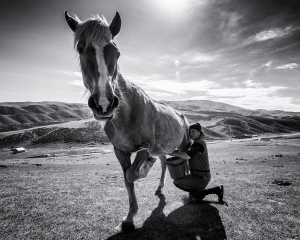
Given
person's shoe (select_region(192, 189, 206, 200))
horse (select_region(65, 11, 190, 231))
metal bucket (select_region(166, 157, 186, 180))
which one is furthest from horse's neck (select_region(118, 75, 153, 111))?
person's shoe (select_region(192, 189, 206, 200))

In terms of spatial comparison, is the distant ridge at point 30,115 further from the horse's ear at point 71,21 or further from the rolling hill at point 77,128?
the horse's ear at point 71,21

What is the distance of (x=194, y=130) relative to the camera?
4895 mm

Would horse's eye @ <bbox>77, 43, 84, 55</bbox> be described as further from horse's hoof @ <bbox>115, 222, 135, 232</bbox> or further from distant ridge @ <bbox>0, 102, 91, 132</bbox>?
distant ridge @ <bbox>0, 102, 91, 132</bbox>

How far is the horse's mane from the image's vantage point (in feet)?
9.50

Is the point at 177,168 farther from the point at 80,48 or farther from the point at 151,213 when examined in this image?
the point at 80,48

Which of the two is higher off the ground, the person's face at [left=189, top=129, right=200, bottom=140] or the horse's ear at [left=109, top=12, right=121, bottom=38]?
the horse's ear at [left=109, top=12, right=121, bottom=38]

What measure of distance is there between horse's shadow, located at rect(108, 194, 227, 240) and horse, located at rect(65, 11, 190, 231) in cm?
34

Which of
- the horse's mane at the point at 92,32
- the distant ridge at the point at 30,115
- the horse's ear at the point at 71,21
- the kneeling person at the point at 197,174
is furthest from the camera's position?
the distant ridge at the point at 30,115

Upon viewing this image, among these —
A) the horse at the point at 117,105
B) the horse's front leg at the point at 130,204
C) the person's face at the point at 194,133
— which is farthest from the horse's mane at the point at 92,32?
the person's face at the point at 194,133

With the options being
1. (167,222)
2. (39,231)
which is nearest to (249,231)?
(167,222)

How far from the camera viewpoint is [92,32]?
9.56 feet

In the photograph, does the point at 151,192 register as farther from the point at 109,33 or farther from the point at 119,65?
the point at 109,33

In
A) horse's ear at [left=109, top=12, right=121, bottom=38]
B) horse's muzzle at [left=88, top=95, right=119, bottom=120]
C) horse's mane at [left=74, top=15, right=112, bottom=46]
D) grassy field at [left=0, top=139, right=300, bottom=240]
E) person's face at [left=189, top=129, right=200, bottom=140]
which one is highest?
horse's ear at [left=109, top=12, right=121, bottom=38]

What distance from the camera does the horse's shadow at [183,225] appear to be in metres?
3.23
